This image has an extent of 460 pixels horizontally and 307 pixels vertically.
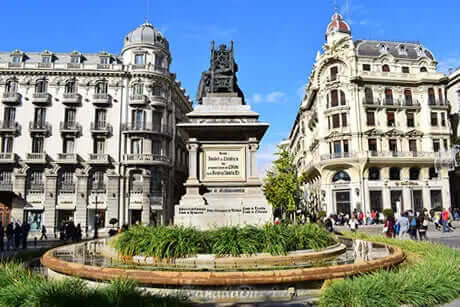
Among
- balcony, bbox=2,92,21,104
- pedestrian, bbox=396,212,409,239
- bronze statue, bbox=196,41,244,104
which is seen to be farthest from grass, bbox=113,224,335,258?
balcony, bbox=2,92,21,104

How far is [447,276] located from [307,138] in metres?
57.1

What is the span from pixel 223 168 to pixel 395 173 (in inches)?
1615

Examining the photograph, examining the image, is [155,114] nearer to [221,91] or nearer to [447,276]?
[221,91]

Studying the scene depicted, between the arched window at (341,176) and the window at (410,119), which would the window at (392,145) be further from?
the arched window at (341,176)

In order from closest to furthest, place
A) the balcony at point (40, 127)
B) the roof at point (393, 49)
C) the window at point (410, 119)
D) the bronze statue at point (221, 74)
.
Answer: the bronze statue at point (221, 74) → the balcony at point (40, 127) → the window at point (410, 119) → the roof at point (393, 49)

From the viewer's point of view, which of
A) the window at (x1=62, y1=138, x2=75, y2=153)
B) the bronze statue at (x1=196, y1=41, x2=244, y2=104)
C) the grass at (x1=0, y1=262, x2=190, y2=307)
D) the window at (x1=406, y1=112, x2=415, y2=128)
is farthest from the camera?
the window at (x1=406, y1=112, x2=415, y2=128)

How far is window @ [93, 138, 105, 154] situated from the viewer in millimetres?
43969

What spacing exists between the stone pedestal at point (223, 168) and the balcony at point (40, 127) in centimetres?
3744

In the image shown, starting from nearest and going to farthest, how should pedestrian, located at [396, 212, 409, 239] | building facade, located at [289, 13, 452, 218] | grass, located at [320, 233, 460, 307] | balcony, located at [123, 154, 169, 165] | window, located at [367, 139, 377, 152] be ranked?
1. grass, located at [320, 233, 460, 307]
2. pedestrian, located at [396, 212, 409, 239]
3. balcony, located at [123, 154, 169, 165]
4. building facade, located at [289, 13, 452, 218]
5. window, located at [367, 139, 377, 152]

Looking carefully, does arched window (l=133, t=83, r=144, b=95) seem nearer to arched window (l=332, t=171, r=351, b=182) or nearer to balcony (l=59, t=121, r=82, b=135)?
balcony (l=59, t=121, r=82, b=135)

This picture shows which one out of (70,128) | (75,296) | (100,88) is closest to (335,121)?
(100,88)

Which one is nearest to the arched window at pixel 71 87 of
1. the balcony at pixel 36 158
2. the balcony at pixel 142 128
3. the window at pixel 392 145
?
the balcony at pixel 142 128

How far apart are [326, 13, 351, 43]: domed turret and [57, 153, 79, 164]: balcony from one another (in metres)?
42.0

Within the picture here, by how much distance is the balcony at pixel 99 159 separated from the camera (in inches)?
1674
